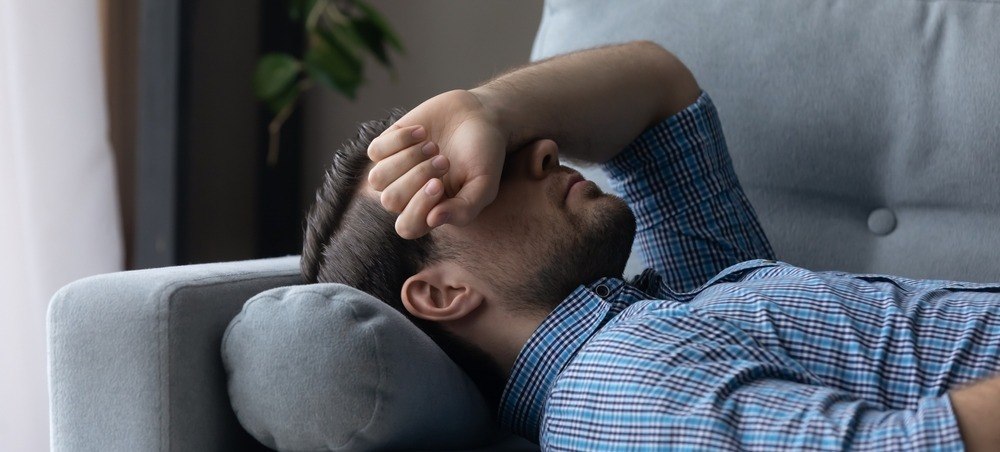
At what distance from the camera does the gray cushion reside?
81 centimetres

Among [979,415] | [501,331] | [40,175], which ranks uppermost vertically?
[979,415]

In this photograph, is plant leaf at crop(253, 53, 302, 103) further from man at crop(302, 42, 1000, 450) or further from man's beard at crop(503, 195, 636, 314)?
man's beard at crop(503, 195, 636, 314)

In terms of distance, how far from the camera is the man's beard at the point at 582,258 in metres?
1.01

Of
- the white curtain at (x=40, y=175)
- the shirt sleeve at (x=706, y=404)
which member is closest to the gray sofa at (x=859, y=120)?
the shirt sleeve at (x=706, y=404)

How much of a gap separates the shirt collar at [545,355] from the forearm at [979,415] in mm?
358

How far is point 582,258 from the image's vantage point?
103 centimetres

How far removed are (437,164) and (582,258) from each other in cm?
19

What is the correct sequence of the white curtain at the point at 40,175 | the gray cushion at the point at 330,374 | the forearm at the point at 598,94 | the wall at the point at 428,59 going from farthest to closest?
1. the wall at the point at 428,59
2. the white curtain at the point at 40,175
3. the forearm at the point at 598,94
4. the gray cushion at the point at 330,374

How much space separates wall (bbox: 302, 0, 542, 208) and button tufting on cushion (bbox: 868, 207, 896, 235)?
135 cm

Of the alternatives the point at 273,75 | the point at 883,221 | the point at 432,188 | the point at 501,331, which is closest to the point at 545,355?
the point at 501,331

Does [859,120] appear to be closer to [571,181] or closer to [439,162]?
[571,181]

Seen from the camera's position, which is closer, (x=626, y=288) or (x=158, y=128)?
(x=626, y=288)

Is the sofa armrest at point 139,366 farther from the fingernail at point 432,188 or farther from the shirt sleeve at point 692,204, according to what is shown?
the shirt sleeve at point 692,204

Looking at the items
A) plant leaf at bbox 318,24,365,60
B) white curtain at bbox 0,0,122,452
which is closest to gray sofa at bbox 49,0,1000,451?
white curtain at bbox 0,0,122,452
